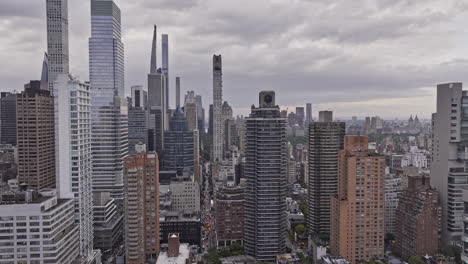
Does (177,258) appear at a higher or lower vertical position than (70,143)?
lower

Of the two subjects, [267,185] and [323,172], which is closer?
[267,185]

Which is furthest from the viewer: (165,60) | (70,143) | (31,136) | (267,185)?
(165,60)

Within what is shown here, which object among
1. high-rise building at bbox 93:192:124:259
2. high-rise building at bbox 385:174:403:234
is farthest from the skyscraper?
high-rise building at bbox 385:174:403:234

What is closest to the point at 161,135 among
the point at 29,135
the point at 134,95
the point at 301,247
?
the point at 134,95

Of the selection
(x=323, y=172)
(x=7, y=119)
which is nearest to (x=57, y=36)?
(x=7, y=119)

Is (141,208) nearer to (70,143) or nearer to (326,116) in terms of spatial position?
(70,143)

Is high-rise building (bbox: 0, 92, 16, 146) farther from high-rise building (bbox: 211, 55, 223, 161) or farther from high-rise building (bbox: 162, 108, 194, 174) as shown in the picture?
high-rise building (bbox: 211, 55, 223, 161)

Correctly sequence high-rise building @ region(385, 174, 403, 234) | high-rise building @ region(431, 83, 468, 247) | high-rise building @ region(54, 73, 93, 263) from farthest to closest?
high-rise building @ region(385, 174, 403, 234)
high-rise building @ region(431, 83, 468, 247)
high-rise building @ region(54, 73, 93, 263)
